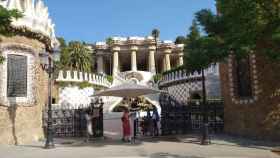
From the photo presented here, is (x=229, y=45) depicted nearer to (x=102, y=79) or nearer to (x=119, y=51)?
(x=102, y=79)

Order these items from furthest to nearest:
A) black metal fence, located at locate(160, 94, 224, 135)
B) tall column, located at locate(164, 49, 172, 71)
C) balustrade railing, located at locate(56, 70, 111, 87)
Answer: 1. tall column, located at locate(164, 49, 172, 71)
2. balustrade railing, located at locate(56, 70, 111, 87)
3. black metal fence, located at locate(160, 94, 224, 135)

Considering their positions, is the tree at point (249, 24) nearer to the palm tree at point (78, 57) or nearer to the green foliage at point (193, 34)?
the green foliage at point (193, 34)

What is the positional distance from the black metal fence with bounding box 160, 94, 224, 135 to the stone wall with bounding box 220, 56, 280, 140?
97 cm

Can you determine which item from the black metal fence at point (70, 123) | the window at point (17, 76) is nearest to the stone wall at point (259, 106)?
the black metal fence at point (70, 123)

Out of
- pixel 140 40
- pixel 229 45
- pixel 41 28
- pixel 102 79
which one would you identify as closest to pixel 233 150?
pixel 229 45

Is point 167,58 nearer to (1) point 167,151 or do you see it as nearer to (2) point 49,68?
(2) point 49,68

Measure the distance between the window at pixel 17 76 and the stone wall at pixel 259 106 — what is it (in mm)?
9725

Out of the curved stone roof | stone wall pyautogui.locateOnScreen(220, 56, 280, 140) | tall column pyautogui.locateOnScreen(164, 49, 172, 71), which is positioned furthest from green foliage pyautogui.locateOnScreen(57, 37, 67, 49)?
stone wall pyautogui.locateOnScreen(220, 56, 280, 140)

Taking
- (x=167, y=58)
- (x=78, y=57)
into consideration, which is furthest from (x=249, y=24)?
(x=167, y=58)

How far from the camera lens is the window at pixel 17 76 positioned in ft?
45.9

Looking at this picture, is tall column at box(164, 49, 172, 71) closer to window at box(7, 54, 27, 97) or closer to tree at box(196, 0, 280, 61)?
window at box(7, 54, 27, 97)

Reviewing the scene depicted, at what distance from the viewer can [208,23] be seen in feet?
42.0

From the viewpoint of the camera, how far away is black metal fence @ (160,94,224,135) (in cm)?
1608

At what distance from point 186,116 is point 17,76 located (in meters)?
8.48
